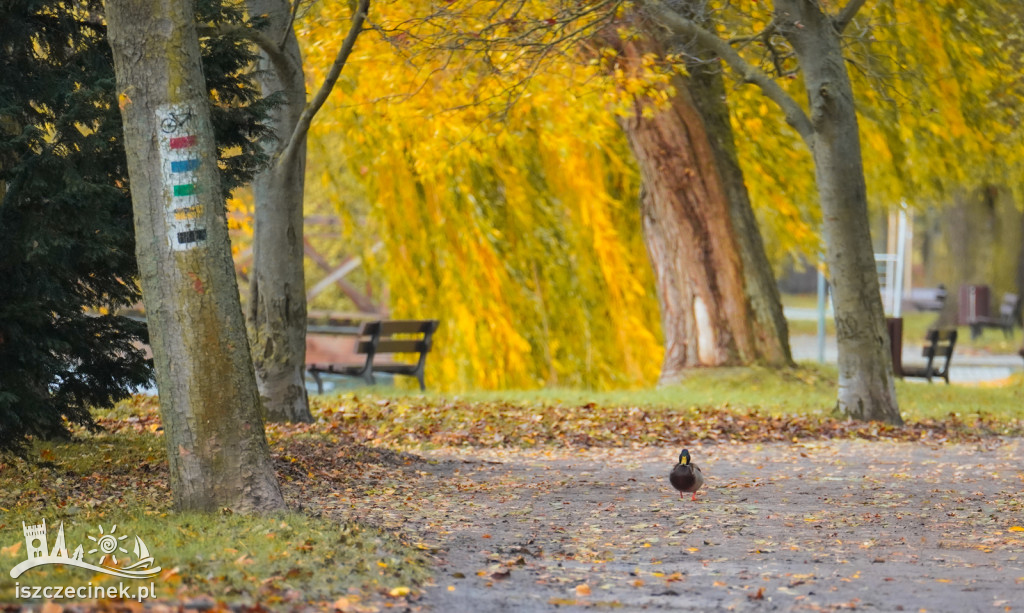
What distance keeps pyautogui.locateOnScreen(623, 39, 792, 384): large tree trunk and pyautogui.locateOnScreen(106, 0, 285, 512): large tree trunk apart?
9.85m

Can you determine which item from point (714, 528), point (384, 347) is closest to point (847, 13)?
point (714, 528)

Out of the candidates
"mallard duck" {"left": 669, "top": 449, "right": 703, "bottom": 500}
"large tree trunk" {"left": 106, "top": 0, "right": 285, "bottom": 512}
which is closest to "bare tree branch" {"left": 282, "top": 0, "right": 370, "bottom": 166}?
"large tree trunk" {"left": 106, "top": 0, "right": 285, "bottom": 512}

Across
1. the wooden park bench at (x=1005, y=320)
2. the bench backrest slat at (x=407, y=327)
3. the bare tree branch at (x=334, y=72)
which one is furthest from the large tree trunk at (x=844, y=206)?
the wooden park bench at (x=1005, y=320)

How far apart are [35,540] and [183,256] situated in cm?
161

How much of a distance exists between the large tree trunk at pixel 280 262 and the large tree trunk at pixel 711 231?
596 cm

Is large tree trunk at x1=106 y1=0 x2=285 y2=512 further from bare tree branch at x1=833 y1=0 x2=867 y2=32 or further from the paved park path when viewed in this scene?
bare tree branch at x1=833 y1=0 x2=867 y2=32

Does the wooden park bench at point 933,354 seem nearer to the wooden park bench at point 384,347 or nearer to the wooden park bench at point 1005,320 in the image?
the wooden park bench at point 384,347

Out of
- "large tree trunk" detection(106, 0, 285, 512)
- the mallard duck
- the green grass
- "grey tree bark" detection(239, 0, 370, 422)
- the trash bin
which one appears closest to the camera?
the green grass

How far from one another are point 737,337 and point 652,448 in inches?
203

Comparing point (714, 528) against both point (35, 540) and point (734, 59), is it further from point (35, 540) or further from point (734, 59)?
point (734, 59)

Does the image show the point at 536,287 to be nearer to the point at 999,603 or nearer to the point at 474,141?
the point at 474,141

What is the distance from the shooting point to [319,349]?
74.6 ft

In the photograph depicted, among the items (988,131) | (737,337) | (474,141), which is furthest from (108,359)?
(988,131)

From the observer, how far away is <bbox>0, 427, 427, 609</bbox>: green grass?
199 inches
